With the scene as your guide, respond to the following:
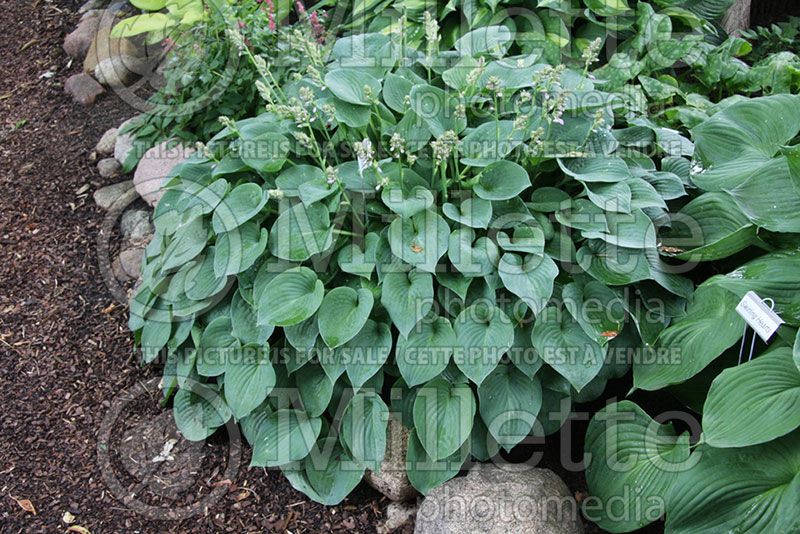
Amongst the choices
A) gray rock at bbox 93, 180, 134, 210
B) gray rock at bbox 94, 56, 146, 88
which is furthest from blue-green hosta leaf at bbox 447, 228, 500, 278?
Result: gray rock at bbox 94, 56, 146, 88

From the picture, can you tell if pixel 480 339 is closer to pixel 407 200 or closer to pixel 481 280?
pixel 481 280

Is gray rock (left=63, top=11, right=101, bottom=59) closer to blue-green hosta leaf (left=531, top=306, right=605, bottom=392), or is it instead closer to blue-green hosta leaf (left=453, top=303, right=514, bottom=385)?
blue-green hosta leaf (left=453, top=303, right=514, bottom=385)

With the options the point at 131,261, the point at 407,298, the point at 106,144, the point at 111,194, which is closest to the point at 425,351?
the point at 407,298

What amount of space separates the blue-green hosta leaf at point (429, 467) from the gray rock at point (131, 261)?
1950mm

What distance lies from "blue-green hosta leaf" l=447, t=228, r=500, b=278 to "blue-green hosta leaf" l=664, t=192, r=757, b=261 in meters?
0.62

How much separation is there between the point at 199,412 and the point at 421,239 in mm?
1158

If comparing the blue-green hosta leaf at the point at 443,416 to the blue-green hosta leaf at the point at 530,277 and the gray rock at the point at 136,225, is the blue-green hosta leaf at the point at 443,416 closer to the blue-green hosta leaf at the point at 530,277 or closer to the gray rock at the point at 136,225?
the blue-green hosta leaf at the point at 530,277

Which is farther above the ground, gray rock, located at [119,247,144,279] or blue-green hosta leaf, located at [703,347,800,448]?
blue-green hosta leaf, located at [703,347,800,448]

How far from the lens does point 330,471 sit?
2.32 meters

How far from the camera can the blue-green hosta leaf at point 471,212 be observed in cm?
211

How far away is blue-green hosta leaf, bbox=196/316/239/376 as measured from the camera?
2.39 meters

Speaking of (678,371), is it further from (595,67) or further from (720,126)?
(595,67)

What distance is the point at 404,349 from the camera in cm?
209

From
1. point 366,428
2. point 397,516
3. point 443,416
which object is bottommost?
point 397,516
